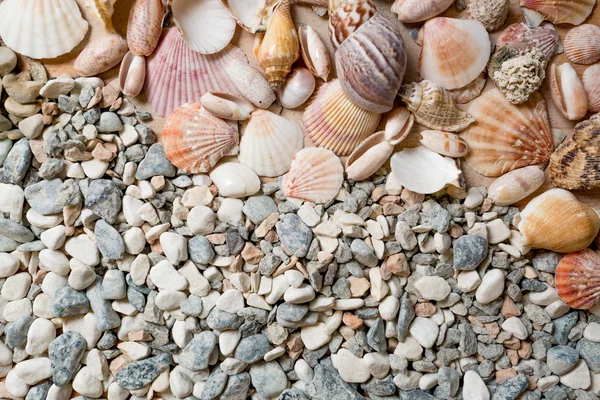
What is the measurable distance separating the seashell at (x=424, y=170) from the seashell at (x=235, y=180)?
24cm

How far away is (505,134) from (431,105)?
0.47 feet

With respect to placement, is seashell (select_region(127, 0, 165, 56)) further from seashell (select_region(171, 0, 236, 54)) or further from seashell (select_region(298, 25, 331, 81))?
seashell (select_region(298, 25, 331, 81))

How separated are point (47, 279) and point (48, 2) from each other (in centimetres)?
47

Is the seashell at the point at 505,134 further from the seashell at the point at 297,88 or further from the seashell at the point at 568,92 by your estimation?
the seashell at the point at 297,88

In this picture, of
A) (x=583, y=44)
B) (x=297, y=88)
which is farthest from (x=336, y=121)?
(x=583, y=44)

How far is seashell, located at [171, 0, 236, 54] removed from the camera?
0.95 meters

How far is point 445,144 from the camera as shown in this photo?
0.94 metres

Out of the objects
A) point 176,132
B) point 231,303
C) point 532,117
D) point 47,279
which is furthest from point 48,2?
point 532,117

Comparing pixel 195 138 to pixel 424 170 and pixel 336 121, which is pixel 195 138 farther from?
pixel 424 170

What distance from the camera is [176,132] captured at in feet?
3.14

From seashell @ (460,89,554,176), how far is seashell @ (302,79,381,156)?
0.18 meters

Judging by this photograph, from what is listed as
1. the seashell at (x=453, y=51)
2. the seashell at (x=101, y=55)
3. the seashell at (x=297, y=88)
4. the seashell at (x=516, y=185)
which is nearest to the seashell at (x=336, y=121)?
the seashell at (x=297, y=88)

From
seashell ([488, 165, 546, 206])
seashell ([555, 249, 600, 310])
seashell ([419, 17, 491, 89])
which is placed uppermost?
seashell ([419, 17, 491, 89])

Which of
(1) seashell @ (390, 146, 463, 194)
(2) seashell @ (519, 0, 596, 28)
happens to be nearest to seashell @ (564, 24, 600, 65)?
(2) seashell @ (519, 0, 596, 28)
